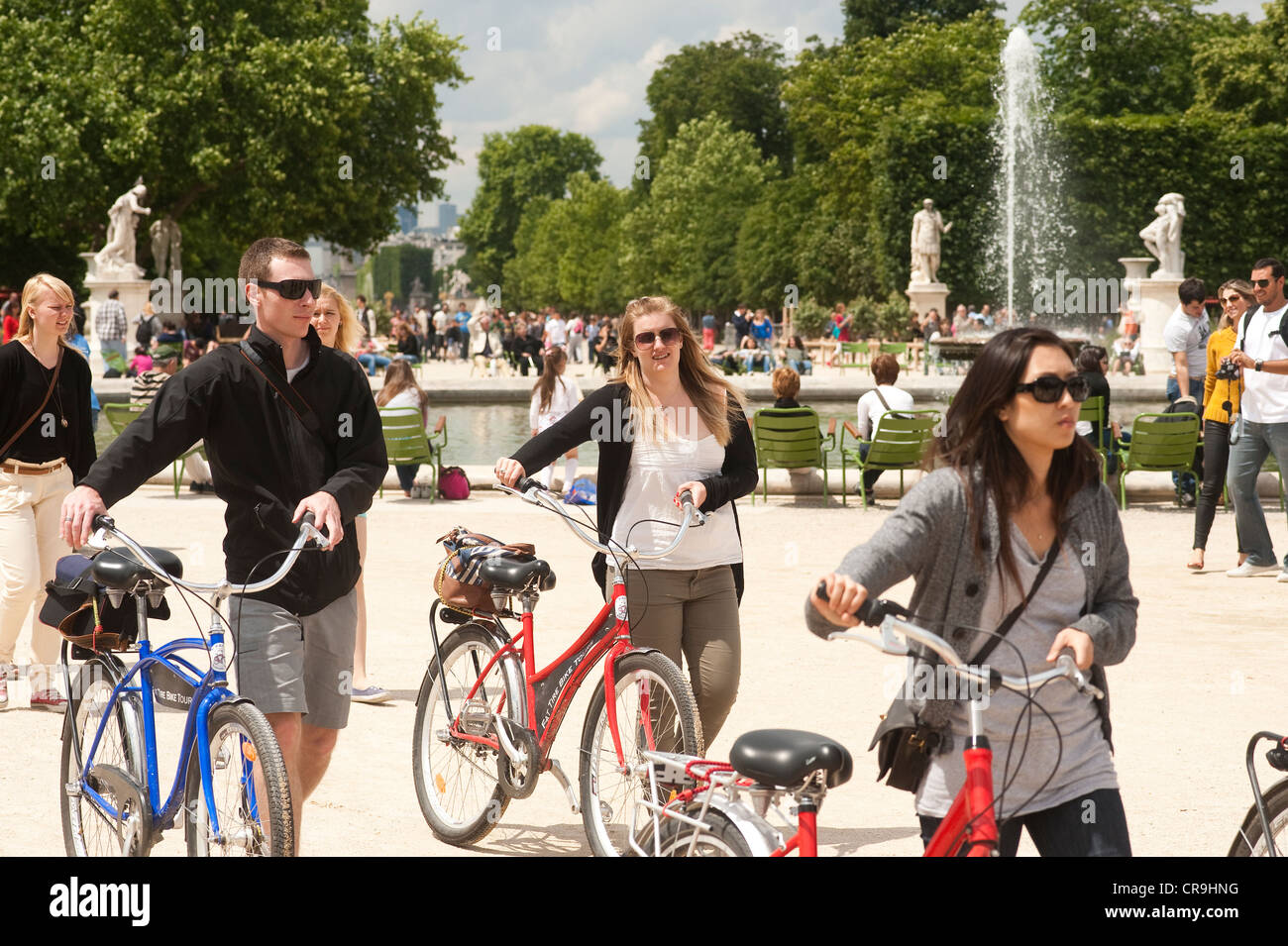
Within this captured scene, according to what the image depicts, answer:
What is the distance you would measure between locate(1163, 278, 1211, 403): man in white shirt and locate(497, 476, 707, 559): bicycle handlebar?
8.04 metres

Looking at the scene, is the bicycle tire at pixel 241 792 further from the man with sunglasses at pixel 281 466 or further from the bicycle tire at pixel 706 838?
the bicycle tire at pixel 706 838

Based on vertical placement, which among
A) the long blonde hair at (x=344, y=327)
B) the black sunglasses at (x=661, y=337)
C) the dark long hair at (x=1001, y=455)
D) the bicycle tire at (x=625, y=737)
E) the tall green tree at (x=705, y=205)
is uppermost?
the tall green tree at (x=705, y=205)

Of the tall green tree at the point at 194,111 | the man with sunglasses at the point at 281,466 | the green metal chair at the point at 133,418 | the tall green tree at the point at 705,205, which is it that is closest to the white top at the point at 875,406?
the green metal chair at the point at 133,418

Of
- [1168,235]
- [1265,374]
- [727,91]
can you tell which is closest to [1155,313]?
[1168,235]

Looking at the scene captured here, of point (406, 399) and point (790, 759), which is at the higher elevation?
point (406, 399)

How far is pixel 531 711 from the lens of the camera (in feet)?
16.1

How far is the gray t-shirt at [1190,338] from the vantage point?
493 inches

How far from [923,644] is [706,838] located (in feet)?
2.01

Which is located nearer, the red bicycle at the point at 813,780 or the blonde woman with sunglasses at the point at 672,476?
the red bicycle at the point at 813,780

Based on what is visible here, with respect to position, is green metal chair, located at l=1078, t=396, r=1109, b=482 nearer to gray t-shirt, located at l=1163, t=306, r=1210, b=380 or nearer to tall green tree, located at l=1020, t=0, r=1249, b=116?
gray t-shirt, located at l=1163, t=306, r=1210, b=380

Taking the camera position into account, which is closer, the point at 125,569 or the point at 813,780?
the point at 813,780

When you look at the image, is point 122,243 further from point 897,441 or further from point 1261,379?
point 1261,379

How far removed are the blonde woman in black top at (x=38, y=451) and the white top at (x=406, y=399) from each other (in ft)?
23.5
